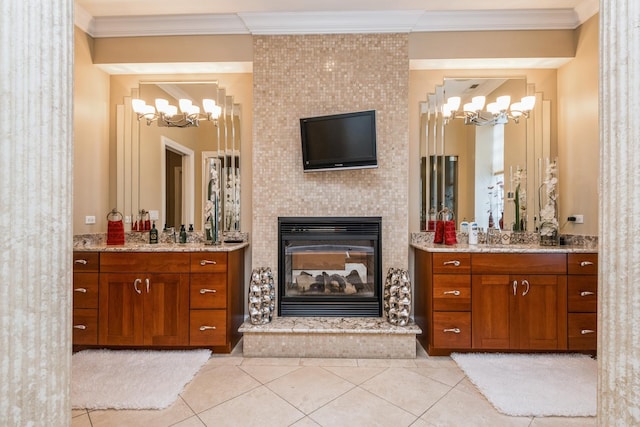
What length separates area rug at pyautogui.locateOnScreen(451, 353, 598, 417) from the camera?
199 cm

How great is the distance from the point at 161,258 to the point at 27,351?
1.93 m

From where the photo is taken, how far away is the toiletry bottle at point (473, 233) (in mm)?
3104

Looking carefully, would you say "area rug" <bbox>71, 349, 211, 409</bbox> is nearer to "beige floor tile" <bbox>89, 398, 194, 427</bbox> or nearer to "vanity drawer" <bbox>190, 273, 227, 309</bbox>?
"beige floor tile" <bbox>89, 398, 194, 427</bbox>

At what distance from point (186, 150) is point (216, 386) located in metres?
2.27

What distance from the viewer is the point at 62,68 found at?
0.95 meters

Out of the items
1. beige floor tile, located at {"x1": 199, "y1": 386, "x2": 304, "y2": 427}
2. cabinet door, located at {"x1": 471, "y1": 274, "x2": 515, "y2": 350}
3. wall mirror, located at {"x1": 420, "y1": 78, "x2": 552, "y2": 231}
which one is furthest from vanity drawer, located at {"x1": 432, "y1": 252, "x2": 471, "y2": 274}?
beige floor tile, located at {"x1": 199, "y1": 386, "x2": 304, "y2": 427}

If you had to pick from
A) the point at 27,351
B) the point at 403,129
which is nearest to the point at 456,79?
the point at 403,129

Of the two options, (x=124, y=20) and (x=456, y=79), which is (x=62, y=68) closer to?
(x=124, y=20)

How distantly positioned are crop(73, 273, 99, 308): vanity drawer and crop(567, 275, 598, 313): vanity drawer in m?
3.88

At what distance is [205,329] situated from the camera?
273 centimetres

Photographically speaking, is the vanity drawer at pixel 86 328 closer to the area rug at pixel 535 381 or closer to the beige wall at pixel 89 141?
the beige wall at pixel 89 141

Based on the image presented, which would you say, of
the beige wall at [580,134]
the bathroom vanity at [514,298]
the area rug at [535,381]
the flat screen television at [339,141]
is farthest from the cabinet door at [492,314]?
the flat screen television at [339,141]

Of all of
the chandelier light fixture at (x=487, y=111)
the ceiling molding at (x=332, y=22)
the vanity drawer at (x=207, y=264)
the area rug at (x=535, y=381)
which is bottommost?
the area rug at (x=535, y=381)

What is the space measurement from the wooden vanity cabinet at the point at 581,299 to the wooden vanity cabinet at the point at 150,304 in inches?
123
